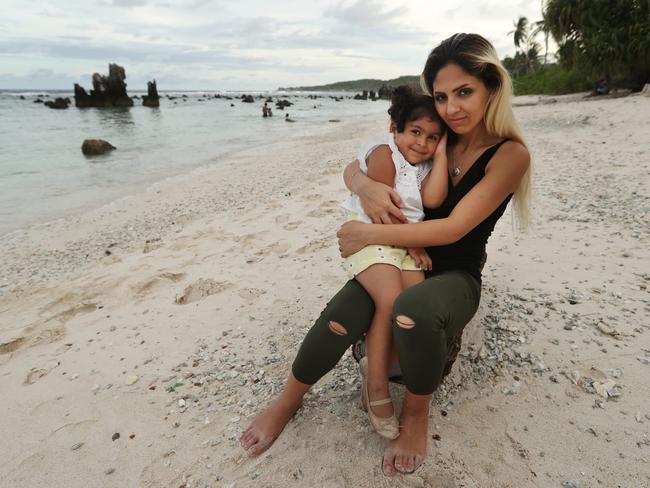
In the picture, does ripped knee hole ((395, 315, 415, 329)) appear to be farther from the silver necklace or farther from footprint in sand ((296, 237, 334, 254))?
footprint in sand ((296, 237, 334, 254))

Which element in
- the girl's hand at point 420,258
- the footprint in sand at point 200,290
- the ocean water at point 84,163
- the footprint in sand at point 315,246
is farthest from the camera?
the ocean water at point 84,163

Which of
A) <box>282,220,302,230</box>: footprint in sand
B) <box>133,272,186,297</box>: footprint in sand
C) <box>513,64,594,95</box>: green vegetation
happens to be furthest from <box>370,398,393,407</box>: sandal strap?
<box>513,64,594,95</box>: green vegetation

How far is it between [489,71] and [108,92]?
58.4 meters

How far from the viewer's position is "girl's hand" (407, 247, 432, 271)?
2.20 m

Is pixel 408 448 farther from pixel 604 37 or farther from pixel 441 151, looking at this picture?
pixel 604 37

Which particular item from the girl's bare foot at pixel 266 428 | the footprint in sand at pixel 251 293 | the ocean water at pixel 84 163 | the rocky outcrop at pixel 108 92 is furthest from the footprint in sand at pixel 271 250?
the rocky outcrop at pixel 108 92

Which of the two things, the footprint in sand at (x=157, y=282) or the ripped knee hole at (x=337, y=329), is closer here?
the ripped knee hole at (x=337, y=329)

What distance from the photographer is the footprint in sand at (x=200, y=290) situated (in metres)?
4.07

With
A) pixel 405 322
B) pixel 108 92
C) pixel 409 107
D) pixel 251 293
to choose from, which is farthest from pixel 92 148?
pixel 108 92

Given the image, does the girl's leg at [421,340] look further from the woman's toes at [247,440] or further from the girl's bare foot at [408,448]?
the woman's toes at [247,440]

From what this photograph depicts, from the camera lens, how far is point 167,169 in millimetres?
12930

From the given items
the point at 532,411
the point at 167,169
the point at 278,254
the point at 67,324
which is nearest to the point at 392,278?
the point at 532,411

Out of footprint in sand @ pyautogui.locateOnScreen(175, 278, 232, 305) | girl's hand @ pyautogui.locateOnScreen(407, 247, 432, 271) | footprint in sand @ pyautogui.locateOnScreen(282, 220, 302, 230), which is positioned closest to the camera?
girl's hand @ pyautogui.locateOnScreen(407, 247, 432, 271)

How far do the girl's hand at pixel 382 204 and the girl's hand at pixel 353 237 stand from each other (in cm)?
10
